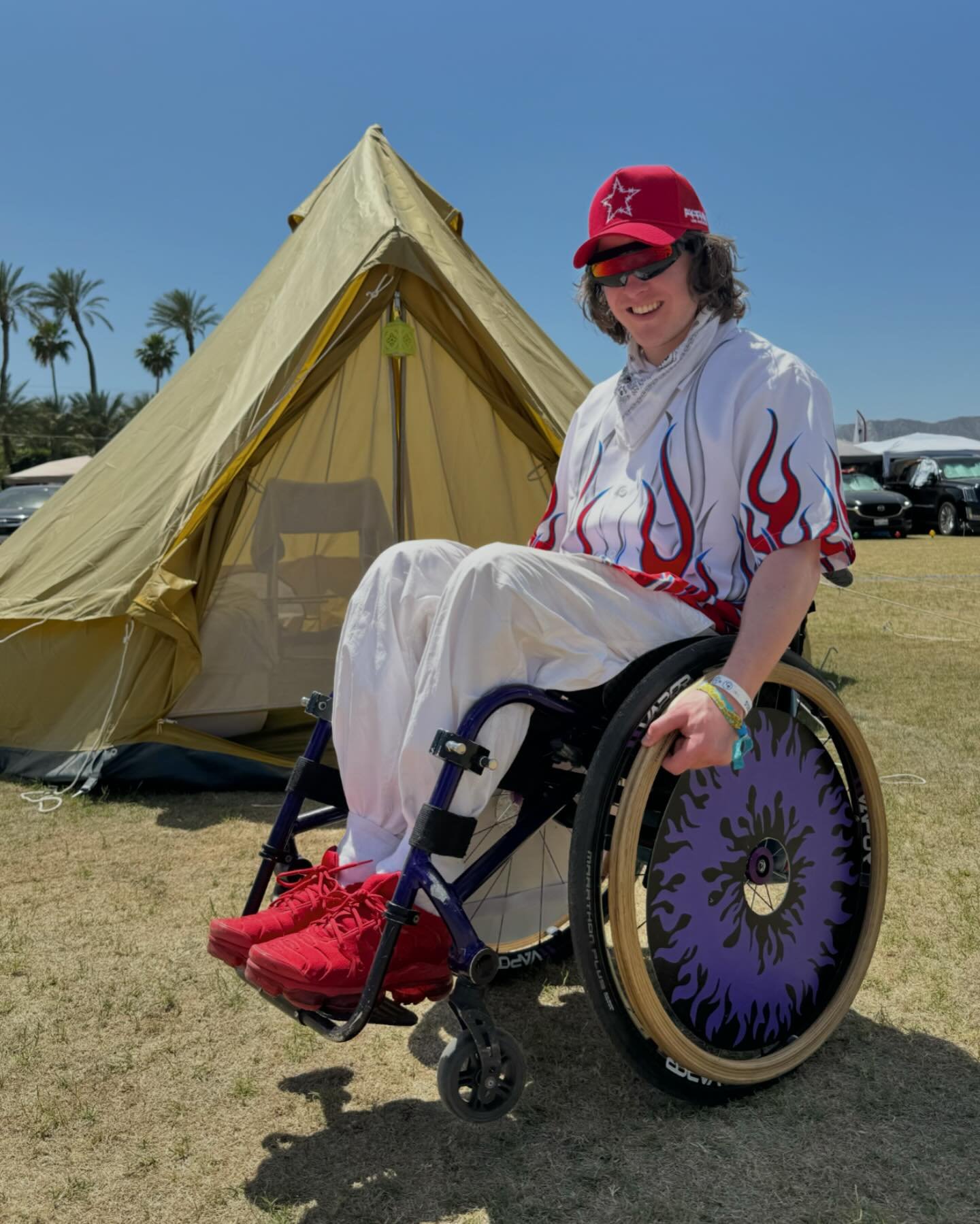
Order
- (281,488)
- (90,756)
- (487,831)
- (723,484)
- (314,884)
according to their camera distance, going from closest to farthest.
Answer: (314,884)
(723,484)
(487,831)
(90,756)
(281,488)

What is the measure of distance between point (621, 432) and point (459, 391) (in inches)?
105

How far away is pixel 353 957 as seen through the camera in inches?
69.7

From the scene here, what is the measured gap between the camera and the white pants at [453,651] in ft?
6.05

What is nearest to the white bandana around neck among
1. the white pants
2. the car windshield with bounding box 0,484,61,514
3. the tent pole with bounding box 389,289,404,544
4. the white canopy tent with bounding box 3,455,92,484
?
the white pants

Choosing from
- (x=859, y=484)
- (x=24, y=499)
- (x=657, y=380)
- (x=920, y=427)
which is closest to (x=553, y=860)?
(x=657, y=380)

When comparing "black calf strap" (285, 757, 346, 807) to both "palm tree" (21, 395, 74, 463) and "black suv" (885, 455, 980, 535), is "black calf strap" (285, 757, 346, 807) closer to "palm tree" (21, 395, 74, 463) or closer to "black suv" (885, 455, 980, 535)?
"black suv" (885, 455, 980, 535)

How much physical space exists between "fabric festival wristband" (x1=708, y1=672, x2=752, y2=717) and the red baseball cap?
2.71 ft

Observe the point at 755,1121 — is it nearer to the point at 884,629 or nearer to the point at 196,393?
the point at 196,393

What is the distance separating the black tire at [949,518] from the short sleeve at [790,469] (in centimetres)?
2039

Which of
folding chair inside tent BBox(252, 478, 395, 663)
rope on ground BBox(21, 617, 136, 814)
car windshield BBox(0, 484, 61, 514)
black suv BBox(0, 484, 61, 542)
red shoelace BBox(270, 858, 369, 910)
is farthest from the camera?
car windshield BBox(0, 484, 61, 514)

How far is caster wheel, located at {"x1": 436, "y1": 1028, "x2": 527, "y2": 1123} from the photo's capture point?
1.71 metres

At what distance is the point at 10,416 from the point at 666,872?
44555 millimetres

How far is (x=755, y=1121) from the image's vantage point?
1951 mm

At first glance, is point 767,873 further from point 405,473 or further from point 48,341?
point 48,341
